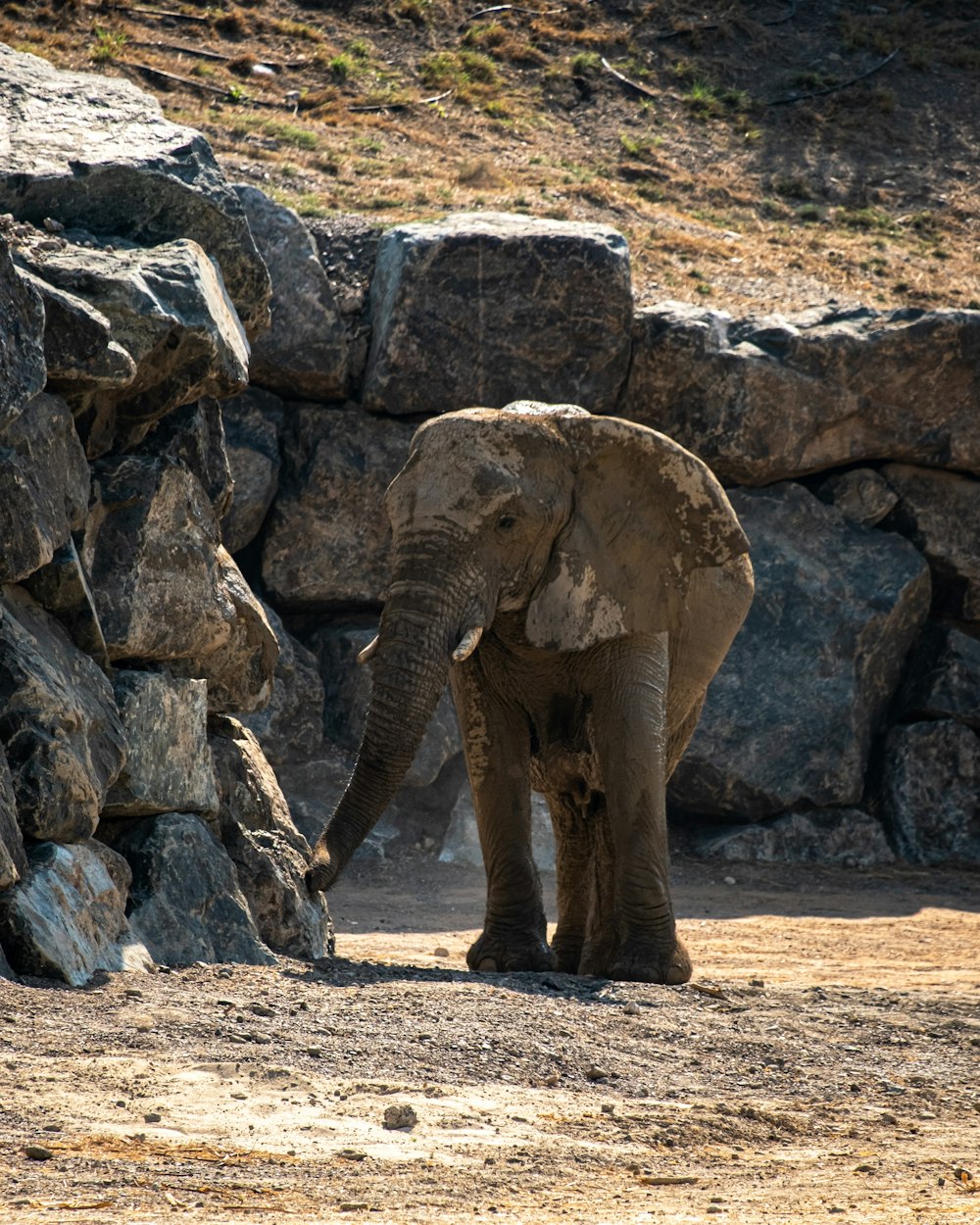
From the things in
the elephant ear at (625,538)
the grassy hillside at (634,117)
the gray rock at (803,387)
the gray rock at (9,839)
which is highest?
the grassy hillside at (634,117)

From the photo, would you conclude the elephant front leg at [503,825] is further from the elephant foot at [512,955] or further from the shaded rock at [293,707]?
the shaded rock at [293,707]

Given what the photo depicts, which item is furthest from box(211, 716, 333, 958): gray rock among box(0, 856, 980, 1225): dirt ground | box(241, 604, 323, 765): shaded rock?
box(241, 604, 323, 765): shaded rock

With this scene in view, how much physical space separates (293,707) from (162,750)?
7.84 meters

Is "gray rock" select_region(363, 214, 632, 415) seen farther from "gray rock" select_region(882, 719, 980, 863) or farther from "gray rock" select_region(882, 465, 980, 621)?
"gray rock" select_region(882, 719, 980, 863)

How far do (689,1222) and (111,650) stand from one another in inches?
172

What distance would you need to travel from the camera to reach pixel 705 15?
3216 cm

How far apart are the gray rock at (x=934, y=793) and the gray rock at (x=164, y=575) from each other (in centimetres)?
931

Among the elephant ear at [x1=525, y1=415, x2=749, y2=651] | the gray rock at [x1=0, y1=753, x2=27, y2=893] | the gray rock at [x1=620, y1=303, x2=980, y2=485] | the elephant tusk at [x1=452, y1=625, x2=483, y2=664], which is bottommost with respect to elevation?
the gray rock at [x1=0, y1=753, x2=27, y2=893]

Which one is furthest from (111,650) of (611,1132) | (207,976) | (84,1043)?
(611,1132)

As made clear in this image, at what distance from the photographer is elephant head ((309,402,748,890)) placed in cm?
787

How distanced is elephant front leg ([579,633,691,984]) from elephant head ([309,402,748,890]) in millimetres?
306

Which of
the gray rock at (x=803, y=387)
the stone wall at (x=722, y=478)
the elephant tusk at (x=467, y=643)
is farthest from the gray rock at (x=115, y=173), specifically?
the gray rock at (x=803, y=387)

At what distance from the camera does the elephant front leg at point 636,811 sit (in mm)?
8562

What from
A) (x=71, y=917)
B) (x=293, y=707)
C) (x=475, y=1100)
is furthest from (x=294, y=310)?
(x=475, y=1100)
